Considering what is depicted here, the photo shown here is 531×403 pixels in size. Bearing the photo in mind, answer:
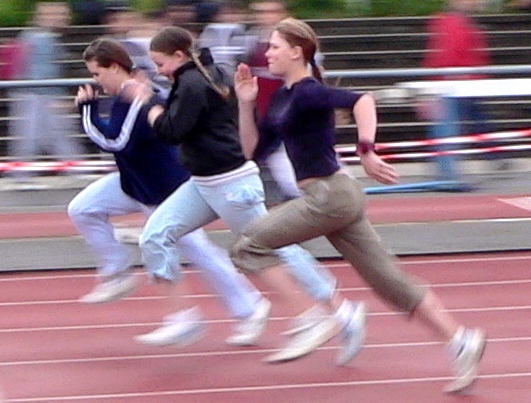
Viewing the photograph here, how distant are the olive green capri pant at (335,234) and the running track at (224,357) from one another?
18.3 inches

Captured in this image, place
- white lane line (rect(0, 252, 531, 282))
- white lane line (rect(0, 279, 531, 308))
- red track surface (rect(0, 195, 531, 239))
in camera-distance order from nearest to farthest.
→ 1. white lane line (rect(0, 279, 531, 308))
2. white lane line (rect(0, 252, 531, 282))
3. red track surface (rect(0, 195, 531, 239))

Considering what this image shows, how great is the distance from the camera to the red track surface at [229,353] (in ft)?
22.0

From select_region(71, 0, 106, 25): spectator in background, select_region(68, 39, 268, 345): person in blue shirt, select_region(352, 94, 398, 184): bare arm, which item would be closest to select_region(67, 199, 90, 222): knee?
select_region(68, 39, 268, 345): person in blue shirt

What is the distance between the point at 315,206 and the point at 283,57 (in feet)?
2.13

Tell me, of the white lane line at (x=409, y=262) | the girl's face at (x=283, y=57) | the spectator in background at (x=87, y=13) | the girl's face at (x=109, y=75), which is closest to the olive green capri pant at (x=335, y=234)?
the girl's face at (x=283, y=57)

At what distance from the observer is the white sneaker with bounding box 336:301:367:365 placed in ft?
22.9

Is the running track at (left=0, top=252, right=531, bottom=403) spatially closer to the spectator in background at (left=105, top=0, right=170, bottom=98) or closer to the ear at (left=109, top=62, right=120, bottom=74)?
the ear at (left=109, top=62, right=120, bottom=74)

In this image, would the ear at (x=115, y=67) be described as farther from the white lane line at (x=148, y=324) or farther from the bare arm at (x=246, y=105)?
the white lane line at (x=148, y=324)

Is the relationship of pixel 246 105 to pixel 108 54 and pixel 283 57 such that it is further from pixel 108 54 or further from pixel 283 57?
pixel 108 54

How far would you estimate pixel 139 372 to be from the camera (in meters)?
7.11

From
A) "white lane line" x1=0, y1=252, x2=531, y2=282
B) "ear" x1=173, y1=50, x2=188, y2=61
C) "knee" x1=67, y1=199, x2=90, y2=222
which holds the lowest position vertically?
"white lane line" x1=0, y1=252, x2=531, y2=282

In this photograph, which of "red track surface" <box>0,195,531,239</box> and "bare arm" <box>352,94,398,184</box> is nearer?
"bare arm" <box>352,94,398,184</box>

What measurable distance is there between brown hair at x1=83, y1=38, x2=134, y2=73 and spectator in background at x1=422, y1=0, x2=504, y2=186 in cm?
591

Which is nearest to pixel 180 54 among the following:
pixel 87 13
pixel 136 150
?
pixel 136 150
